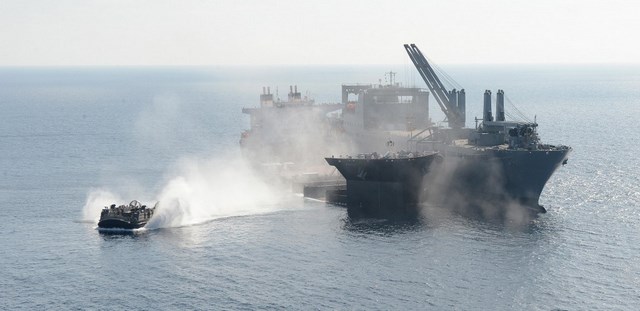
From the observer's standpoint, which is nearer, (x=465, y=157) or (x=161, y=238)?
(x=161, y=238)

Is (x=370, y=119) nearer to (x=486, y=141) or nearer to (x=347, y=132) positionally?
(x=347, y=132)

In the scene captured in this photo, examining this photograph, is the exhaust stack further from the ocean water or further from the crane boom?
the ocean water

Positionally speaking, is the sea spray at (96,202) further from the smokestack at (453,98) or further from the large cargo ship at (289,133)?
the smokestack at (453,98)

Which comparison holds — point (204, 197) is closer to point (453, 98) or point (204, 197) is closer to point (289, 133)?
point (453, 98)

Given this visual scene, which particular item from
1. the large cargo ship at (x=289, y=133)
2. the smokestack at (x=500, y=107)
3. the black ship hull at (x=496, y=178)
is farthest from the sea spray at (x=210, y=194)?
the smokestack at (x=500, y=107)

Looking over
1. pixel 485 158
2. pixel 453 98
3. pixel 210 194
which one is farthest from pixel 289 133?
pixel 485 158

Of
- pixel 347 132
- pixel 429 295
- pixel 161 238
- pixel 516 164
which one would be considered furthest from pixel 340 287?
pixel 347 132
